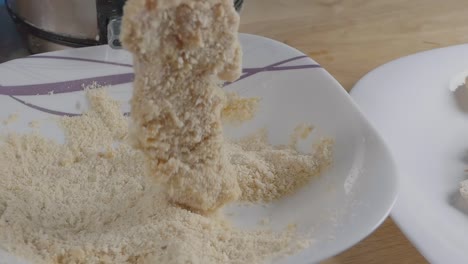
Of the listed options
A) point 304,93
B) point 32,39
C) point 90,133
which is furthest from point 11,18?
point 304,93

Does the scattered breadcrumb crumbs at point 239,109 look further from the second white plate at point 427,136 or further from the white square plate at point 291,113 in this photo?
the second white plate at point 427,136

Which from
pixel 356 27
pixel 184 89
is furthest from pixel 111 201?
pixel 356 27

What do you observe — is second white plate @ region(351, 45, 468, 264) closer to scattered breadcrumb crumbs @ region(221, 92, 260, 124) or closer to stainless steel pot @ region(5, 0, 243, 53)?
scattered breadcrumb crumbs @ region(221, 92, 260, 124)

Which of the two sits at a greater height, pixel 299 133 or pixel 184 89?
pixel 184 89

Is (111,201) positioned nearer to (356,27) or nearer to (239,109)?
(239,109)

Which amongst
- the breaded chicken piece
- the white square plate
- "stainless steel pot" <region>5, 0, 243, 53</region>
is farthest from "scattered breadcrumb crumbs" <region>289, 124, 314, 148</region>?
"stainless steel pot" <region>5, 0, 243, 53</region>
